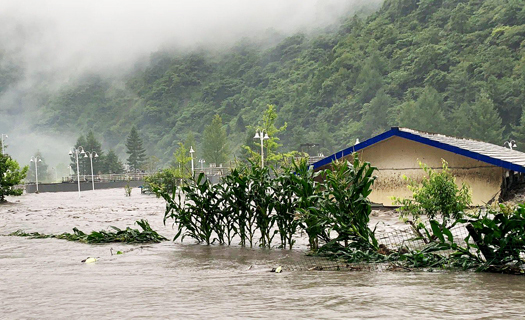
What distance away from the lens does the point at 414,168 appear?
21.2 meters

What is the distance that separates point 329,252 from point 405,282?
108 inches

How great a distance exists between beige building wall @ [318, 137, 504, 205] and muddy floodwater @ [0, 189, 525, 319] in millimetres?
10954

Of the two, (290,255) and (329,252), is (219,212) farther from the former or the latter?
(329,252)

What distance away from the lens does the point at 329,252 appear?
10.1 meters

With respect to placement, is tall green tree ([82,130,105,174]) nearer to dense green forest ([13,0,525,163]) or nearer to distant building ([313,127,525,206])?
dense green forest ([13,0,525,163])

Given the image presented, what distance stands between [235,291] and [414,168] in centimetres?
1514

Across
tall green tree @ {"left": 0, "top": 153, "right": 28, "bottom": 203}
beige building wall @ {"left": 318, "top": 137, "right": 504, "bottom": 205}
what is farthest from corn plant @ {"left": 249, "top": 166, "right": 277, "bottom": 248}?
tall green tree @ {"left": 0, "top": 153, "right": 28, "bottom": 203}

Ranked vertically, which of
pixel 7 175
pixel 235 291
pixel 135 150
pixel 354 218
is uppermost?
pixel 135 150

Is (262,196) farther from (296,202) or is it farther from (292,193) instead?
(296,202)

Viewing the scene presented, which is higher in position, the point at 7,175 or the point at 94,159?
the point at 94,159

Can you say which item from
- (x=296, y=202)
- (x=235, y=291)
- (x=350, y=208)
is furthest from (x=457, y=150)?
(x=235, y=291)

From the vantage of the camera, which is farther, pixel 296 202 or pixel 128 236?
pixel 128 236

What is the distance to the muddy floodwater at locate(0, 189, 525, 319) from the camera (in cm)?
580

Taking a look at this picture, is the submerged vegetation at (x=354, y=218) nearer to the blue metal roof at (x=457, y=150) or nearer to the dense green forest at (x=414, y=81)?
the blue metal roof at (x=457, y=150)
